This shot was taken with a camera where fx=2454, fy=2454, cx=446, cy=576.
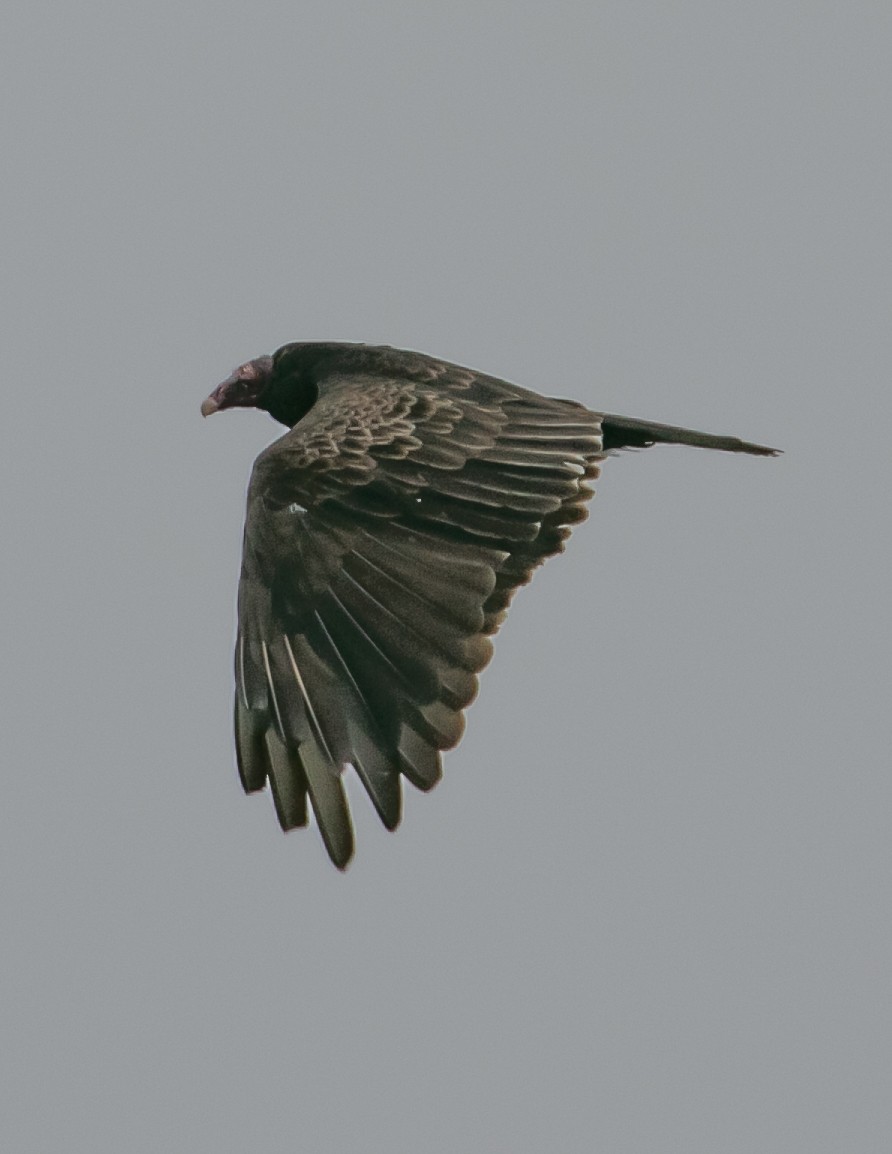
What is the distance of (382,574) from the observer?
800 centimetres

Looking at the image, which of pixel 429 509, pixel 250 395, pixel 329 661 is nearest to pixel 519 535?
pixel 429 509

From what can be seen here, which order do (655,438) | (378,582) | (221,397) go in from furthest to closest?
1. (221,397)
2. (655,438)
3. (378,582)

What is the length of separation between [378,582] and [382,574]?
0.03 m

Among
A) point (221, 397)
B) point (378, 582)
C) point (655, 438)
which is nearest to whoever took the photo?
point (378, 582)

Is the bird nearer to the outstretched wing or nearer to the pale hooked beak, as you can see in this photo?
the outstretched wing

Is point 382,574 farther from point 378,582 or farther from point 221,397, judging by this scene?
point 221,397

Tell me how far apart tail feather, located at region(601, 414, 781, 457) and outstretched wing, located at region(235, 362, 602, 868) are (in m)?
Result: 0.69

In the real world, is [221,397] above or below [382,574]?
above

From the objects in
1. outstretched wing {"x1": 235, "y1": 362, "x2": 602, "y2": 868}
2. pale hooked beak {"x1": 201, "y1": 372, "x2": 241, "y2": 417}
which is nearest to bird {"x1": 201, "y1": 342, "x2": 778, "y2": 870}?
outstretched wing {"x1": 235, "y1": 362, "x2": 602, "y2": 868}

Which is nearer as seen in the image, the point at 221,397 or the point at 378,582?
the point at 378,582

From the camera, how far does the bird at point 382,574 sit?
766 cm

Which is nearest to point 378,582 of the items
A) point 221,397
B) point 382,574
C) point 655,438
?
point 382,574

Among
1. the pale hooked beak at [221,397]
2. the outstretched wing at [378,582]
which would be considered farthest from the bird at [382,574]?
the pale hooked beak at [221,397]

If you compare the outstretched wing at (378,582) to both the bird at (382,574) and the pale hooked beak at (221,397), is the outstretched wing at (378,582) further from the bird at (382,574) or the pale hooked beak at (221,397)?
the pale hooked beak at (221,397)
